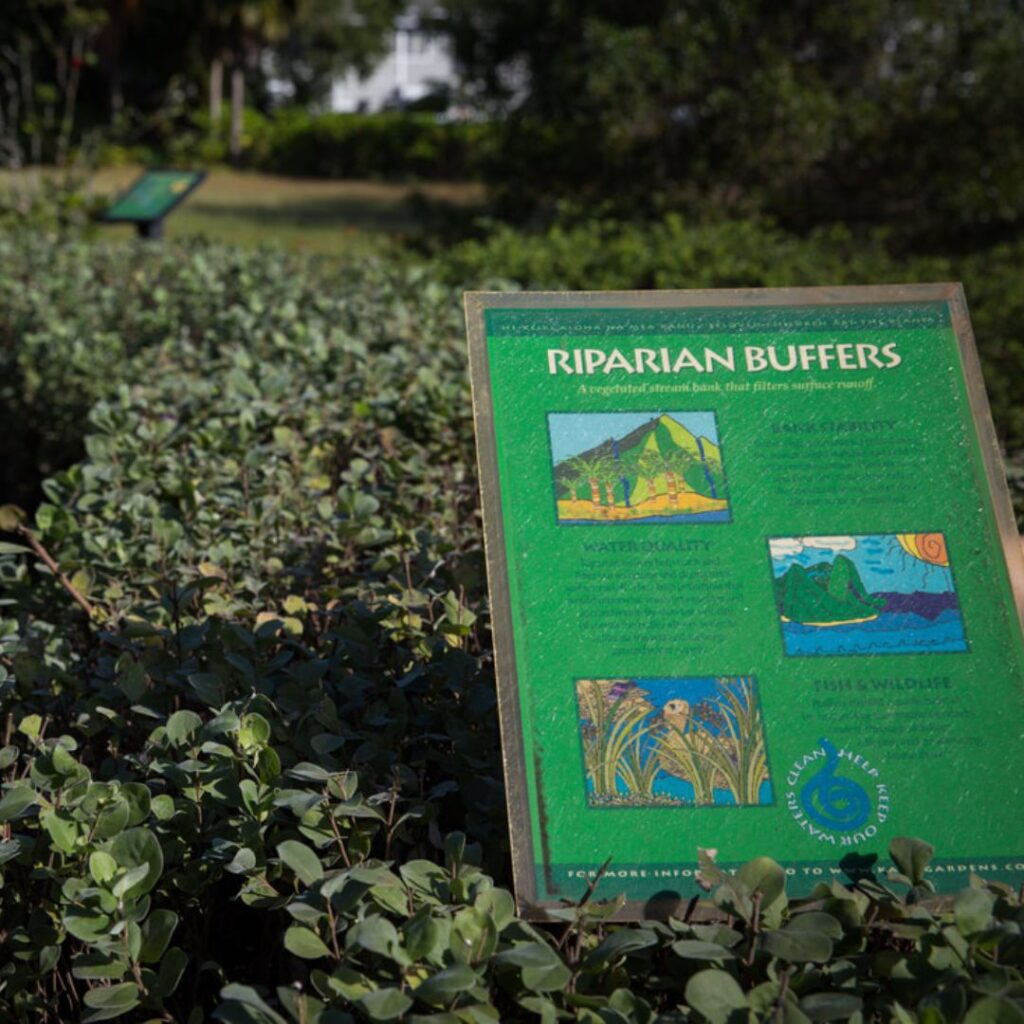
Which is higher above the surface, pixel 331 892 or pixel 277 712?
pixel 277 712

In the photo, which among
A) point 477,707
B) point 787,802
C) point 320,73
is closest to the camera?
point 787,802

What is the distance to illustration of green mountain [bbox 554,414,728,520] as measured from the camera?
1790mm

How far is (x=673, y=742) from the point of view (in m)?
1.66

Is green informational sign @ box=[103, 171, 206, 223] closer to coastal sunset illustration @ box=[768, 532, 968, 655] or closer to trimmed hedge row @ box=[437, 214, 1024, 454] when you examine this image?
trimmed hedge row @ box=[437, 214, 1024, 454]

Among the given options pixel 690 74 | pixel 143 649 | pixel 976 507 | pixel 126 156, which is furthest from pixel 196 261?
pixel 126 156

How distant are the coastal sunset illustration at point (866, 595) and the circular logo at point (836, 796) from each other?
0.47 feet

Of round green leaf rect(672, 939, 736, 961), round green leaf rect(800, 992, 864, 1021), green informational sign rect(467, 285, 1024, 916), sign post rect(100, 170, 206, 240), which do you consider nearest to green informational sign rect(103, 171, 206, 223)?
sign post rect(100, 170, 206, 240)

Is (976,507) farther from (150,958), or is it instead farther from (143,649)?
(143,649)

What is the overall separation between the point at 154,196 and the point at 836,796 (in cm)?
745

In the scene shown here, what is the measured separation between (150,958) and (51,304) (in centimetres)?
437

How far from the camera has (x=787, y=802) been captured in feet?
5.34

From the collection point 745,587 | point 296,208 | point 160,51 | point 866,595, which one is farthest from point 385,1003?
point 160,51

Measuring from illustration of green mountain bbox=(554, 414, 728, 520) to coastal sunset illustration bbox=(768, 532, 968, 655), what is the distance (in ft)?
0.41

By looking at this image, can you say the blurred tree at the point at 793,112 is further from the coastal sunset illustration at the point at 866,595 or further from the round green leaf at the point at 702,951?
the round green leaf at the point at 702,951
